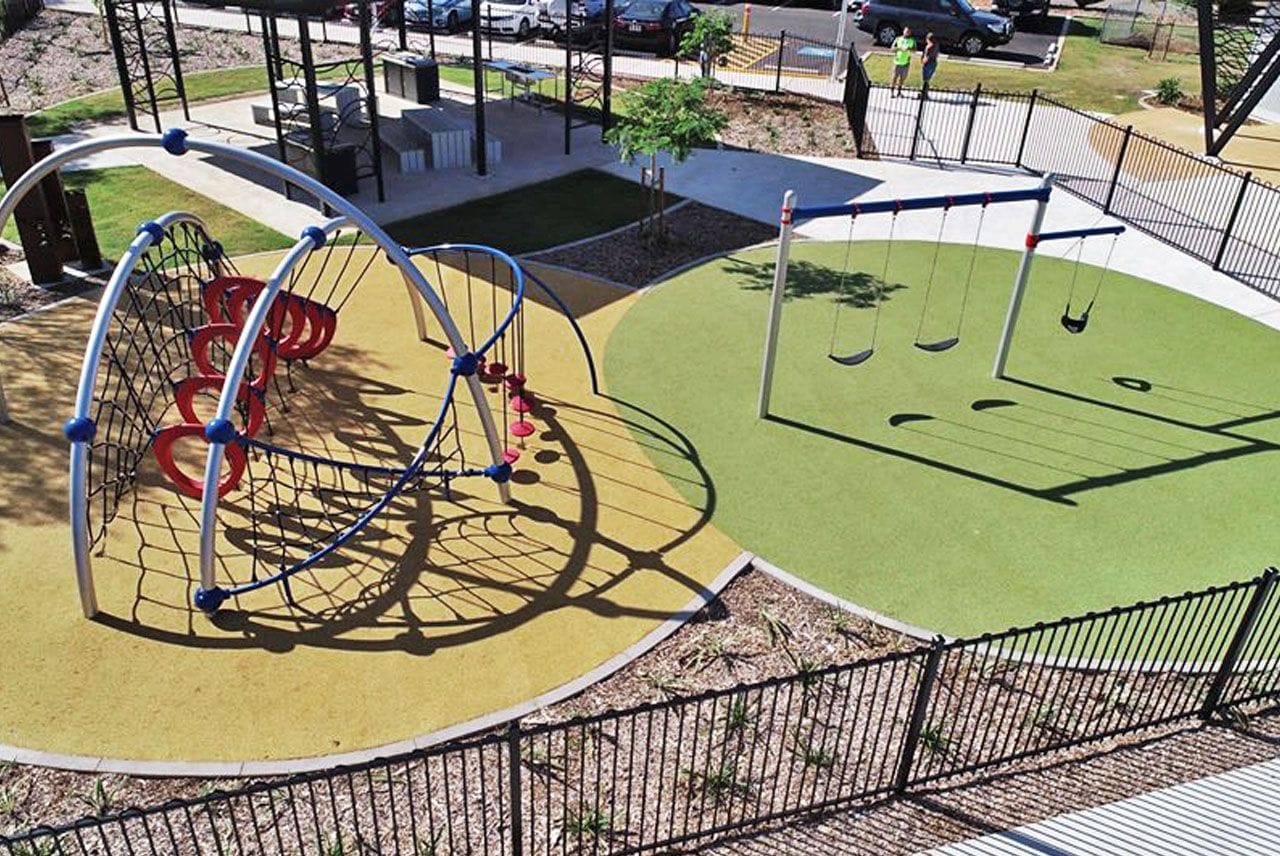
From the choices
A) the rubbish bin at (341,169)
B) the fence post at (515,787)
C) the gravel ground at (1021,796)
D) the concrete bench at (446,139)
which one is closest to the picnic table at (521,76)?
the concrete bench at (446,139)

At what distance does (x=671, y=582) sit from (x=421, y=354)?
5.53m

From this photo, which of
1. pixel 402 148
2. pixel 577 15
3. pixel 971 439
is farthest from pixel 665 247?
pixel 577 15

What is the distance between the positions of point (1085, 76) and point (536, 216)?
20.9 metres

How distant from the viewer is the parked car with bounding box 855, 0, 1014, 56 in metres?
32.2

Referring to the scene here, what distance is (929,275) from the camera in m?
16.4

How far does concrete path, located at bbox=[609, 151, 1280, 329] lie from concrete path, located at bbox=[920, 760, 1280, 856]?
10.3 metres

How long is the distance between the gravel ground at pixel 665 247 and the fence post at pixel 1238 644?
393 inches

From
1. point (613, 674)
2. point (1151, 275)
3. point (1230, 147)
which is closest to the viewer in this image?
point (613, 674)

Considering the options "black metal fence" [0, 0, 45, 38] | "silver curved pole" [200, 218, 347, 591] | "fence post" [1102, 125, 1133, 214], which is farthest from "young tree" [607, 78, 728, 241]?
"black metal fence" [0, 0, 45, 38]

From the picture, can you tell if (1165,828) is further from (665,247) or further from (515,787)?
(665,247)

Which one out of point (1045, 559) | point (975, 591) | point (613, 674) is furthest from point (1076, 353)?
point (613, 674)

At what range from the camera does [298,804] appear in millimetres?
7203

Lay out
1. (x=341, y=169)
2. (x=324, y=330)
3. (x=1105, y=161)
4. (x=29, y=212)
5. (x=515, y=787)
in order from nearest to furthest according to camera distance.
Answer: (x=515, y=787)
(x=324, y=330)
(x=29, y=212)
(x=341, y=169)
(x=1105, y=161)

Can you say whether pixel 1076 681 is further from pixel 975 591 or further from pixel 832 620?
pixel 832 620
